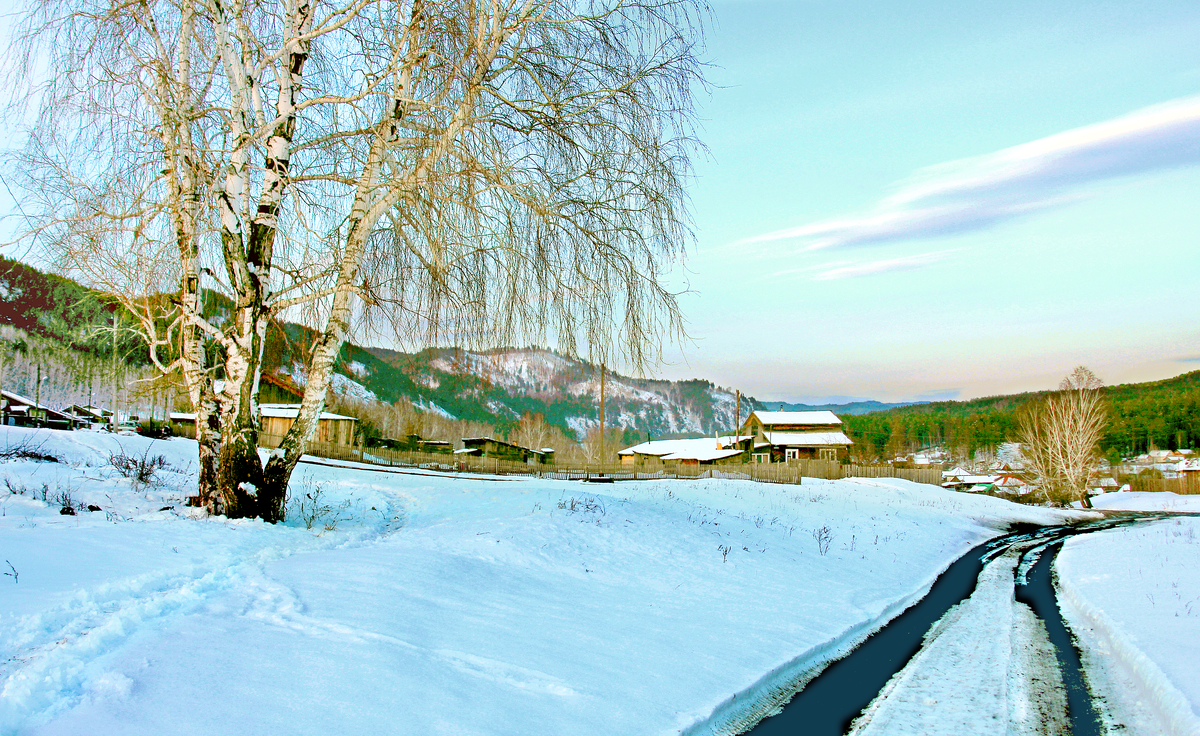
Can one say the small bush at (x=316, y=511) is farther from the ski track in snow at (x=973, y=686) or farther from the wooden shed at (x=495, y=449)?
the wooden shed at (x=495, y=449)

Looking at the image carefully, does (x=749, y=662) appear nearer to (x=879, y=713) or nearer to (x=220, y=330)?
(x=879, y=713)

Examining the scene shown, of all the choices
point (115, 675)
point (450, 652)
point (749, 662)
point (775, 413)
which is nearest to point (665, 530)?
point (749, 662)

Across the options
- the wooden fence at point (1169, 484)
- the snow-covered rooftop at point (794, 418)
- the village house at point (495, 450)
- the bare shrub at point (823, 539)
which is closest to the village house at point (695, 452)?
the snow-covered rooftop at point (794, 418)

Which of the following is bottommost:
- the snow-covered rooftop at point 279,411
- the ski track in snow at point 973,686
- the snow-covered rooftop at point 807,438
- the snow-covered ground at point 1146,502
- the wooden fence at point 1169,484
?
the snow-covered ground at point 1146,502

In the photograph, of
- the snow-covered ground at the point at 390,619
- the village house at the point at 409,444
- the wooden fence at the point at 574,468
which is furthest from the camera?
the village house at the point at 409,444

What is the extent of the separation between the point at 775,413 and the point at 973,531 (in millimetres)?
38702

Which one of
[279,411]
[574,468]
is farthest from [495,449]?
[574,468]

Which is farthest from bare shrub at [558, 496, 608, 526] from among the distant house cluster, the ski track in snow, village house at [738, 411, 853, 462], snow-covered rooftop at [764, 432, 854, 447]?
snow-covered rooftop at [764, 432, 854, 447]

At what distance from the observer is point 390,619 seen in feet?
15.1

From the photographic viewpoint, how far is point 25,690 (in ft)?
→ 9.13

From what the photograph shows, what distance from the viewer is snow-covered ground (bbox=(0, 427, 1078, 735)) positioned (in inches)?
125

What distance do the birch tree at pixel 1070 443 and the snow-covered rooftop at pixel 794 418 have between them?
1677 cm

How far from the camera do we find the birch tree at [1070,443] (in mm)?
40219

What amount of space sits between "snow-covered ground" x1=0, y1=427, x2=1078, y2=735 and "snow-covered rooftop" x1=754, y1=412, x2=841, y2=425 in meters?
49.4
